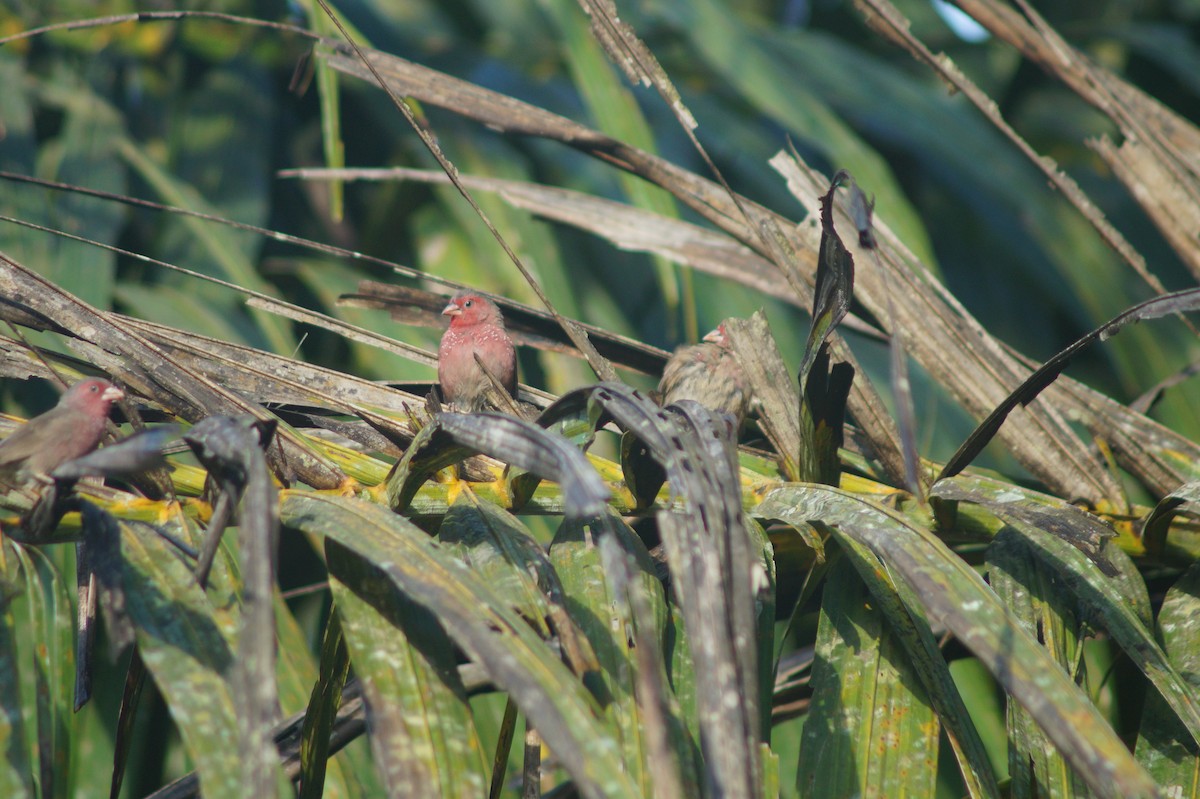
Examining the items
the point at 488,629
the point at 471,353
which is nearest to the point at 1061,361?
the point at 488,629

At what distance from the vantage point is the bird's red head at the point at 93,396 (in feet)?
5.35

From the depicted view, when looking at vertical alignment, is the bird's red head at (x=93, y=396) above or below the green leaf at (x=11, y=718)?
above

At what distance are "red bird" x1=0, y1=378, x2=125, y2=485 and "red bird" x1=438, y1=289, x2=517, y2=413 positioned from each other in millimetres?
1131

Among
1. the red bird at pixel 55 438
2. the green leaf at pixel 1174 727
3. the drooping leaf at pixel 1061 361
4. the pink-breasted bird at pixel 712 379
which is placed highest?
the drooping leaf at pixel 1061 361

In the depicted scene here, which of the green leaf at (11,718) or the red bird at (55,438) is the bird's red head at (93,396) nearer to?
the red bird at (55,438)

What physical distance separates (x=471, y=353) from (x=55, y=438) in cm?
161

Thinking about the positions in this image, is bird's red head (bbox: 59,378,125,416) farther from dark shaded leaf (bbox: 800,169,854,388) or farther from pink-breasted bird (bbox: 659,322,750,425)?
pink-breasted bird (bbox: 659,322,750,425)

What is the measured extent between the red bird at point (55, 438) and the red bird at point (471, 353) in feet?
3.71

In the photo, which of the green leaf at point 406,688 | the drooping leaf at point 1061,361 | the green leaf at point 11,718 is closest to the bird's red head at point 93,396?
the green leaf at point 11,718

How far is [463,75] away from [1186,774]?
3584 millimetres

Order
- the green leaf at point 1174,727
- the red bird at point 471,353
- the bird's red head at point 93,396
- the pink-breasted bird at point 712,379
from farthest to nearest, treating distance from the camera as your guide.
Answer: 1. the pink-breasted bird at point 712,379
2. the red bird at point 471,353
3. the bird's red head at point 93,396
4. the green leaf at point 1174,727

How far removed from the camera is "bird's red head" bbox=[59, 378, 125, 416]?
1632mm

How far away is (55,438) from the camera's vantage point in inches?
62.4

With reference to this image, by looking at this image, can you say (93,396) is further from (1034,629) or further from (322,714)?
(1034,629)
